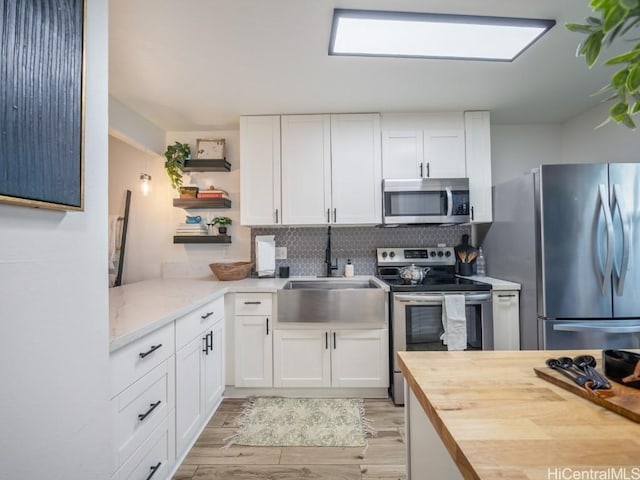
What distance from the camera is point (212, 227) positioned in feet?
9.88

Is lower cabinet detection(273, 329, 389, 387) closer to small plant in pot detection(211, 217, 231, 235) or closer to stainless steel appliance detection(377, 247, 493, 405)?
stainless steel appliance detection(377, 247, 493, 405)

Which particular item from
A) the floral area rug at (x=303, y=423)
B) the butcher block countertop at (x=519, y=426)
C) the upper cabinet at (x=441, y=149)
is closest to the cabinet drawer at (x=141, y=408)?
the floral area rug at (x=303, y=423)

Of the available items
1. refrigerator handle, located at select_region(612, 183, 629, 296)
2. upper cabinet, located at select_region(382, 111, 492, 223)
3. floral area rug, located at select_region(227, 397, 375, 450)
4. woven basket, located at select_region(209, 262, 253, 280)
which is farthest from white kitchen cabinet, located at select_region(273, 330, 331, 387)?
refrigerator handle, located at select_region(612, 183, 629, 296)

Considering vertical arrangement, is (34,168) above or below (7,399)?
above

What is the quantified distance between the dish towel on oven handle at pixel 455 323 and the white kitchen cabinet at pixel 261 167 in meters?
1.58

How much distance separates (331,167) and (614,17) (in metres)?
2.26

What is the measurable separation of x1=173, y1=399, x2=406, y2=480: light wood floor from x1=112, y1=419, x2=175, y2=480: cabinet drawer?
239 millimetres

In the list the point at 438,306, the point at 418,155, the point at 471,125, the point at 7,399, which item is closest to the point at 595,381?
the point at 7,399

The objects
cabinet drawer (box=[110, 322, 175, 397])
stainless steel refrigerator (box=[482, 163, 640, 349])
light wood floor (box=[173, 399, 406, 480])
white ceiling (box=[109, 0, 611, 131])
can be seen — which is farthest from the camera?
stainless steel refrigerator (box=[482, 163, 640, 349])

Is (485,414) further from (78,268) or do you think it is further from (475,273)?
(475,273)

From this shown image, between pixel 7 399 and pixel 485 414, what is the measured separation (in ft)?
3.45

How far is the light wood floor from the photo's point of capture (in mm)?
1614

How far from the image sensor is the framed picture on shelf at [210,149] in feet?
9.67

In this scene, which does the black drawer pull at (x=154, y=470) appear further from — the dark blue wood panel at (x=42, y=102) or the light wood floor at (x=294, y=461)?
the dark blue wood panel at (x=42, y=102)
